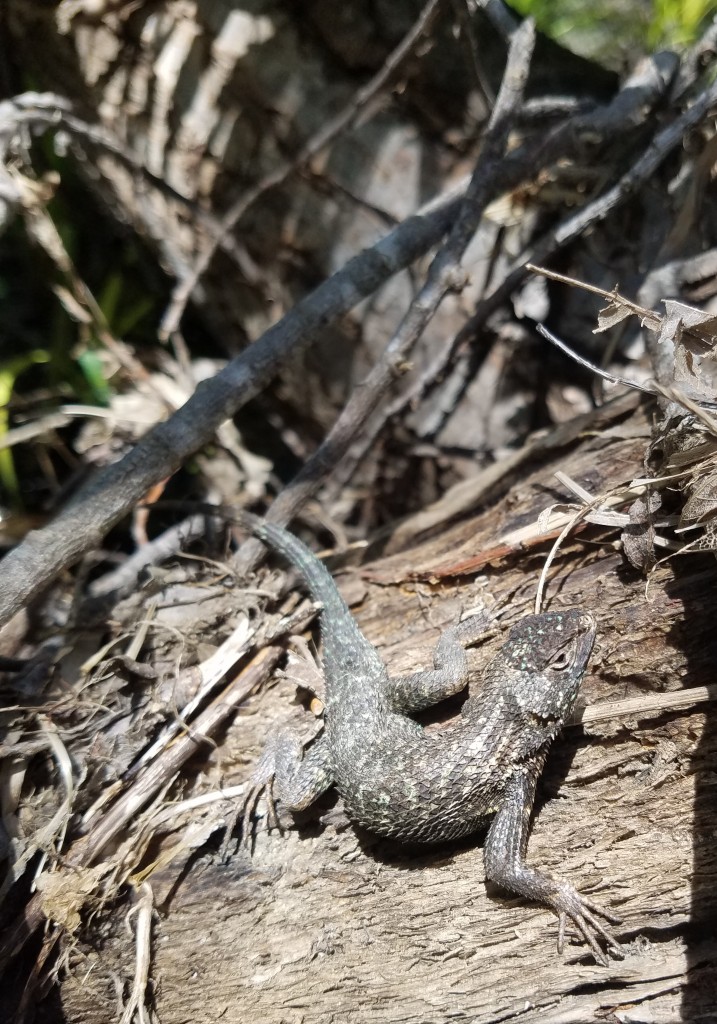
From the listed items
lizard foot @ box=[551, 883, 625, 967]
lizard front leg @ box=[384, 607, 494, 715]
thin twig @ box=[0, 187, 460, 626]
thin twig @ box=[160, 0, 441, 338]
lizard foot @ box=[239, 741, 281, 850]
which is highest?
thin twig @ box=[160, 0, 441, 338]

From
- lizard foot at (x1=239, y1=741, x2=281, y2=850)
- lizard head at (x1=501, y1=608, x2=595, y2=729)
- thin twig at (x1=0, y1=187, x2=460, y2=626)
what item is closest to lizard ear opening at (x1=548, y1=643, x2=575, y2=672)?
lizard head at (x1=501, y1=608, x2=595, y2=729)

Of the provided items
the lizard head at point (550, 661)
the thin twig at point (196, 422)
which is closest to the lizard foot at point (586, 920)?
the lizard head at point (550, 661)

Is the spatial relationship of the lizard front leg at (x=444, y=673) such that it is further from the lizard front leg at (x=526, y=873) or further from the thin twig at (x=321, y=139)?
the thin twig at (x=321, y=139)

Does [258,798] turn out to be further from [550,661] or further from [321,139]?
[321,139]

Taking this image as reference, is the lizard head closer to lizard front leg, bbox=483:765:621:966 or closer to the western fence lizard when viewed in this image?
the western fence lizard

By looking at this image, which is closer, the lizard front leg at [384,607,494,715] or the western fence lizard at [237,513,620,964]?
the western fence lizard at [237,513,620,964]

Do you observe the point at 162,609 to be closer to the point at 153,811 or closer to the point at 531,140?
the point at 153,811

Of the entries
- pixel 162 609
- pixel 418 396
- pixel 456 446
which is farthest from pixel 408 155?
pixel 162 609
